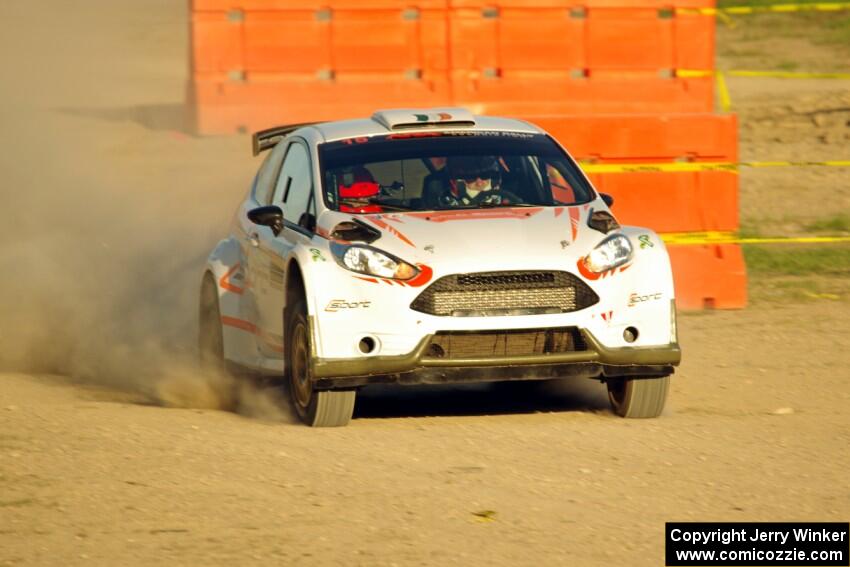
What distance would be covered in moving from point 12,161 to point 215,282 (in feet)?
29.0

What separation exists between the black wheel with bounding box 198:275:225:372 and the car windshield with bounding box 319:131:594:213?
1.43 meters

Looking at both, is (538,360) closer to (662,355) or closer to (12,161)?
(662,355)

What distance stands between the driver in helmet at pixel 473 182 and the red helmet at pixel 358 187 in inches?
15.1

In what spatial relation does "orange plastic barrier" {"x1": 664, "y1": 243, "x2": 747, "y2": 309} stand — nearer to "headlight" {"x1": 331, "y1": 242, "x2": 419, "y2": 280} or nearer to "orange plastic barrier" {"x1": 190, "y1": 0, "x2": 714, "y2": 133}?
"headlight" {"x1": 331, "y1": 242, "x2": 419, "y2": 280}

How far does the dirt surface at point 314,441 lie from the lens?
672cm

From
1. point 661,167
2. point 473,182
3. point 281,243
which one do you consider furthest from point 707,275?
point 281,243

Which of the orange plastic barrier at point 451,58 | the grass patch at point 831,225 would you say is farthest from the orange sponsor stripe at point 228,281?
the grass patch at point 831,225

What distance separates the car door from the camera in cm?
955

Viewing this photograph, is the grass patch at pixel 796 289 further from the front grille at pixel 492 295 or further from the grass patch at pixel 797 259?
the front grille at pixel 492 295

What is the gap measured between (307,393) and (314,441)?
1.74ft

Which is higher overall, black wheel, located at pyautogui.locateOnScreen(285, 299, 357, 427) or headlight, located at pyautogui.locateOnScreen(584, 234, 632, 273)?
headlight, located at pyautogui.locateOnScreen(584, 234, 632, 273)

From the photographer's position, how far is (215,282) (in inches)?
425

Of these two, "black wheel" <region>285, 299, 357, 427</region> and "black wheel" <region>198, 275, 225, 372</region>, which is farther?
"black wheel" <region>198, 275, 225, 372</region>

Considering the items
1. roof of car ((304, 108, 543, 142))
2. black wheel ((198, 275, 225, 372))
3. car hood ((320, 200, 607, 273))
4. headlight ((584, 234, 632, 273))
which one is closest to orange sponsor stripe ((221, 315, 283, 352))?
black wheel ((198, 275, 225, 372))
